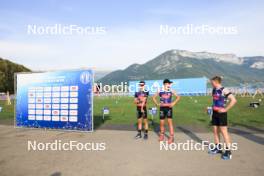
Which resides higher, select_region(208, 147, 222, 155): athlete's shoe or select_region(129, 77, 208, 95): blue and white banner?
select_region(129, 77, 208, 95): blue and white banner

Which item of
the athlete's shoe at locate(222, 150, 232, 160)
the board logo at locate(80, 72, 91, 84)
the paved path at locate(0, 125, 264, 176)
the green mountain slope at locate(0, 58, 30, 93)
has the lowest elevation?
the paved path at locate(0, 125, 264, 176)

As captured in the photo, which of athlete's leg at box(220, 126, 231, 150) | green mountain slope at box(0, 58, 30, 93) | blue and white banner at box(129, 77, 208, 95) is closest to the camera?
athlete's leg at box(220, 126, 231, 150)

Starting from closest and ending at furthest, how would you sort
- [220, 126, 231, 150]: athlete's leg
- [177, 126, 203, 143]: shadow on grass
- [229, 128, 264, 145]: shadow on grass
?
[220, 126, 231, 150]: athlete's leg < [229, 128, 264, 145]: shadow on grass < [177, 126, 203, 143]: shadow on grass

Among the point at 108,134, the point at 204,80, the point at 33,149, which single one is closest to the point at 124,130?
the point at 108,134

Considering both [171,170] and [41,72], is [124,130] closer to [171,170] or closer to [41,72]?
[41,72]

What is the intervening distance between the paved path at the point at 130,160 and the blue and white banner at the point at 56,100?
2217 millimetres

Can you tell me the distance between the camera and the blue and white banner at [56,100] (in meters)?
12.3

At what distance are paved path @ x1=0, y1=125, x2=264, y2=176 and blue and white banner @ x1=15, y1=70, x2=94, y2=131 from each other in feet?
7.27

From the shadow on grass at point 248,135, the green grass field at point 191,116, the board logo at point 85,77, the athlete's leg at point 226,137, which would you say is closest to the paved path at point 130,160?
the shadow on grass at point 248,135

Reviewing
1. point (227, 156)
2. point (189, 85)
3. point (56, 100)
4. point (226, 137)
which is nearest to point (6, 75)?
point (189, 85)

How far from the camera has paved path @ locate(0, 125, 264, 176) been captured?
249 inches

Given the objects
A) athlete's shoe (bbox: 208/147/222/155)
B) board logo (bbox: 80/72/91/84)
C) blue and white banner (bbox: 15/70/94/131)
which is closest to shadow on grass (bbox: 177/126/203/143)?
athlete's shoe (bbox: 208/147/222/155)

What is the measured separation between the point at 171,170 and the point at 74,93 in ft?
24.2

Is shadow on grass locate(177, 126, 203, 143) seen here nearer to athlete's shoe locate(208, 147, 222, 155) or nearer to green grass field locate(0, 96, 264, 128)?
green grass field locate(0, 96, 264, 128)
